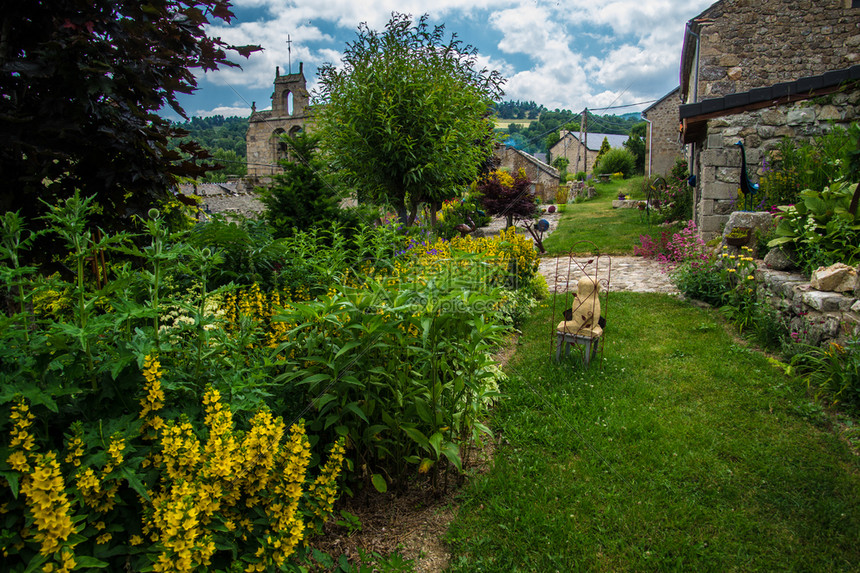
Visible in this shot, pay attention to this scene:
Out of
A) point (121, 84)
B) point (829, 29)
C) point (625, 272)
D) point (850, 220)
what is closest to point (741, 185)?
point (625, 272)

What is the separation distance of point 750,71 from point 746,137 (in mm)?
4961

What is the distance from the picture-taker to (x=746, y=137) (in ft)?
27.7

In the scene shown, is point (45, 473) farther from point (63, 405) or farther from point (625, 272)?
point (625, 272)

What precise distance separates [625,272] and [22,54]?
9.36m

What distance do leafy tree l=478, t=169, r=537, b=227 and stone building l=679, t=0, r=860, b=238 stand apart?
14.0 ft

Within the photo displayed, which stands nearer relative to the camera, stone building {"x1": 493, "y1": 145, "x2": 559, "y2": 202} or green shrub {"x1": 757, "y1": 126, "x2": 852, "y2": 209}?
green shrub {"x1": 757, "y1": 126, "x2": 852, "y2": 209}

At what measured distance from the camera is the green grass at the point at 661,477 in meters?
2.42

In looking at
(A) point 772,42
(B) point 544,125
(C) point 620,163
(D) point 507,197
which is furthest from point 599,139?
(D) point 507,197

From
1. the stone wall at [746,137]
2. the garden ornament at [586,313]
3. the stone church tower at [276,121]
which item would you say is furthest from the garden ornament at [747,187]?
the stone church tower at [276,121]

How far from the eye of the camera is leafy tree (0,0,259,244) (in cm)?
223

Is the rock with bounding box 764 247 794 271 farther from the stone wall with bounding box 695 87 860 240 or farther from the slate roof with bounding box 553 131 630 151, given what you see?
A: the slate roof with bounding box 553 131 630 151

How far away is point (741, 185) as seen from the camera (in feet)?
27.2

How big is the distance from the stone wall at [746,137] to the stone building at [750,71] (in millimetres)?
16

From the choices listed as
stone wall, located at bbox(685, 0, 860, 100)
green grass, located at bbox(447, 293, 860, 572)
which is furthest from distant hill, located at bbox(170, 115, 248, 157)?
stone wall, located at bbox(685, 0, 860, 100)
